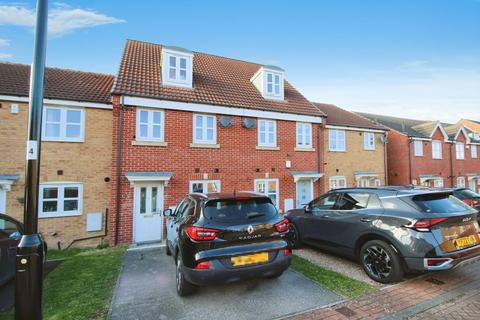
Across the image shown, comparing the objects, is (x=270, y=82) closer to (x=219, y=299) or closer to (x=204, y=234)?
(x=204, y=234)

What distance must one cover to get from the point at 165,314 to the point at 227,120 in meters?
7.51

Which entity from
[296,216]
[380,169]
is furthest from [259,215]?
[380,169]

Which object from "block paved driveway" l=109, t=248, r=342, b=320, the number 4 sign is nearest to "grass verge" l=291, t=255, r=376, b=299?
"block paved driveway" l=109, t=248, r=342, b=320

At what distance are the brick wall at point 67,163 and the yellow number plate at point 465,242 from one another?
1008cm

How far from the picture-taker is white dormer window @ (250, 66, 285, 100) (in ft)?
39.2

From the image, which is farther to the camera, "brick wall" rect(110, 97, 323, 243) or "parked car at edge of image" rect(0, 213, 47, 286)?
"brick wall" rect(110, 97, 323, 243)

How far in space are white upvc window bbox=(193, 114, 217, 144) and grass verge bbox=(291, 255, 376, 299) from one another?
589cm

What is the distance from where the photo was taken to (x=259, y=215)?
418cm

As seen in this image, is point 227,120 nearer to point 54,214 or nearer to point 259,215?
point 259,215

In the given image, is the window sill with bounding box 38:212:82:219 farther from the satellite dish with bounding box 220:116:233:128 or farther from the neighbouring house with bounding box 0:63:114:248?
the satellite dish with bounding box 220:116:233:128

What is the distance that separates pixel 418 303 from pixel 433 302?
26 centimetres

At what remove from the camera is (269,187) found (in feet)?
34.9

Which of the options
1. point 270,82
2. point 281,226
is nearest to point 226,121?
point 270,82

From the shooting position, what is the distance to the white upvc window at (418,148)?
1705cm
